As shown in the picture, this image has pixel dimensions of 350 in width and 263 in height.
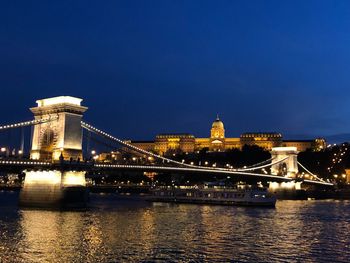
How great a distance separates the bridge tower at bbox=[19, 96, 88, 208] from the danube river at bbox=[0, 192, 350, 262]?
4.14 meters

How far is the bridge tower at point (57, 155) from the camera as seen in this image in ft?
147

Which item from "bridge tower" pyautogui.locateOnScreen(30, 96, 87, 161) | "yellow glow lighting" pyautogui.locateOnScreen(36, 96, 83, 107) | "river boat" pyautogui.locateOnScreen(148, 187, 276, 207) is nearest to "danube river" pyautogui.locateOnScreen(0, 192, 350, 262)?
"bridge tower" pyautogui.locateOnScreen(30, 96, 87, 161)

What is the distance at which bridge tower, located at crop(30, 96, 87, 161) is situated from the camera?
47.2 metres

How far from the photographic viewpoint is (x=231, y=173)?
68750 millimetres

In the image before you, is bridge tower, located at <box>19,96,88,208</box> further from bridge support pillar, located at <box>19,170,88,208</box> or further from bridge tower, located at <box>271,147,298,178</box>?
bridge tower, located at <box>271,147,298,178</box>

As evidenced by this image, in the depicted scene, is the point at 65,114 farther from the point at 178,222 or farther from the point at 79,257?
the point at 79,257

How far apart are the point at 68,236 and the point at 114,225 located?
20.1ft

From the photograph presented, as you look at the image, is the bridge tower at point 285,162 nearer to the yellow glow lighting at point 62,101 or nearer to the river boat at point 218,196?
the river boat at point 218,196

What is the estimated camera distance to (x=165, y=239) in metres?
28.3

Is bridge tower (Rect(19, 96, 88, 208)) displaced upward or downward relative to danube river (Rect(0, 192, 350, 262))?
upward

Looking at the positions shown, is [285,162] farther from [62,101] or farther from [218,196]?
[62,101]

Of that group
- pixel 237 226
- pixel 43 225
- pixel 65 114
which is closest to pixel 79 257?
pixel 43 225

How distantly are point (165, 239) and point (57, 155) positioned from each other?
2136cm

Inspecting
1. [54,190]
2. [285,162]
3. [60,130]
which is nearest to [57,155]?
[60,130]
